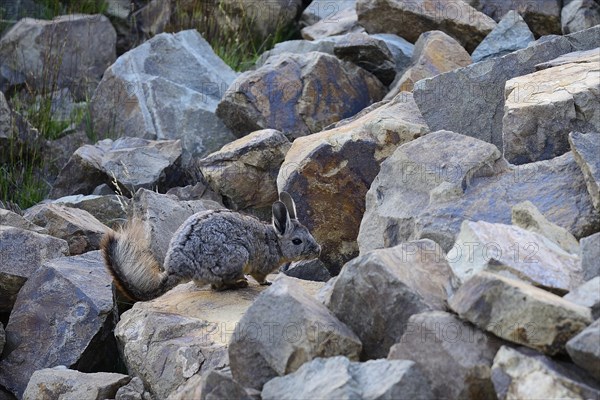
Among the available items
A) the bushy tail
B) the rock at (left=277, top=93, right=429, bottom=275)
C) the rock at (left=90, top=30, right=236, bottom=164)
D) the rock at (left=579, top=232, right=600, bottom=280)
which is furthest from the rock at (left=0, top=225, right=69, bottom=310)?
the rock at (left=579, top=232, right=600, bottom=280)

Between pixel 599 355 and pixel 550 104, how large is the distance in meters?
3.13

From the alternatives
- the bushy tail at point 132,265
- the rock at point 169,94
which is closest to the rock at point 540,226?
the bushy tail at point 132,265

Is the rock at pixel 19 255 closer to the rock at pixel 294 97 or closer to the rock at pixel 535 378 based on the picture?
the rock at pixel 294 97

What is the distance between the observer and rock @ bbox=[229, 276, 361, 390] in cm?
486

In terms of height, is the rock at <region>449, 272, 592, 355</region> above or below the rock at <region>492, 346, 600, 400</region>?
above

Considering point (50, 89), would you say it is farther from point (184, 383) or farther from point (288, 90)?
point (184, 383)

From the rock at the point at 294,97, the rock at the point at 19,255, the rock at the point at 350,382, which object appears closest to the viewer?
the rock at the point at 350,382

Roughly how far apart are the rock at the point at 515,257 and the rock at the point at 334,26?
6870 mm

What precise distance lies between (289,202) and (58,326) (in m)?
1.91

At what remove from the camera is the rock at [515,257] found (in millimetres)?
4922

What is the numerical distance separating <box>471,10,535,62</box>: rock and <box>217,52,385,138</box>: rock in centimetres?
143

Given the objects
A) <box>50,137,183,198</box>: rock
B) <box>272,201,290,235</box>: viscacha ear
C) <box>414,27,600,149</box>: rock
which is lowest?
<box>50,137,183,198</box>: rock

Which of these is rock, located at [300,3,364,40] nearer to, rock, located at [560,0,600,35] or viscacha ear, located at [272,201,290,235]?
rock, located at [560,0,600,35]

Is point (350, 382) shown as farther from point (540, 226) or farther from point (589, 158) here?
point (589, 158)
